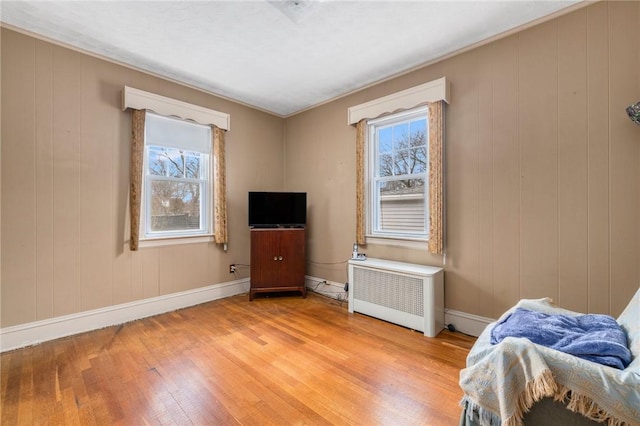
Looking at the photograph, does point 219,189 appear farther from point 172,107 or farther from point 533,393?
point 533,393

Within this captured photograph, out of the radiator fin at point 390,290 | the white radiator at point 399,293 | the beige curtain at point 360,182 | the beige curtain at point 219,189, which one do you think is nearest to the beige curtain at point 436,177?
the white radiator at point 399,293

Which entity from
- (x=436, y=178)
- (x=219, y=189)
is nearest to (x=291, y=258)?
(x=219, y=189)

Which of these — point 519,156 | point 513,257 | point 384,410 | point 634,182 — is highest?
point 519,156

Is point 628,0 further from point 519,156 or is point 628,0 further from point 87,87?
point 87,87

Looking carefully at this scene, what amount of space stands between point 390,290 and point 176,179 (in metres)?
2.92

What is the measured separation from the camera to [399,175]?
3.26 metres

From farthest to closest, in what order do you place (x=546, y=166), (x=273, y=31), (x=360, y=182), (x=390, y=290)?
(x=360, y=182) < (x=390, y=290) < (x=273, y=31) < (x=546, y=166)

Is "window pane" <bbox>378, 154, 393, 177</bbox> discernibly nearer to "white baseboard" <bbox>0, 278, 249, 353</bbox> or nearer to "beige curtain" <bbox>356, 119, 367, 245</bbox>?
"beige curtain" <bbox>356, 119, 367, 245</bbox>

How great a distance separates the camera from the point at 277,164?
4.48 metres

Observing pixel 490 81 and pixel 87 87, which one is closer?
pixel 490 81

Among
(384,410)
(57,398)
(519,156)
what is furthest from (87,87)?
(519,156)

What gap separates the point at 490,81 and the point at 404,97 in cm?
83

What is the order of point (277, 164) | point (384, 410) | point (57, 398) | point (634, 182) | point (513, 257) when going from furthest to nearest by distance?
point (277, 164) → point (513, 257) → point (634, 182) → point (57, 398) → point (384, 410)

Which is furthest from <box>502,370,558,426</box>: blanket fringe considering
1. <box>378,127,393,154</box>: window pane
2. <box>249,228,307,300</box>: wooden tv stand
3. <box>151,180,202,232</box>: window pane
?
<box>151,180,202,232</box>: window pane
